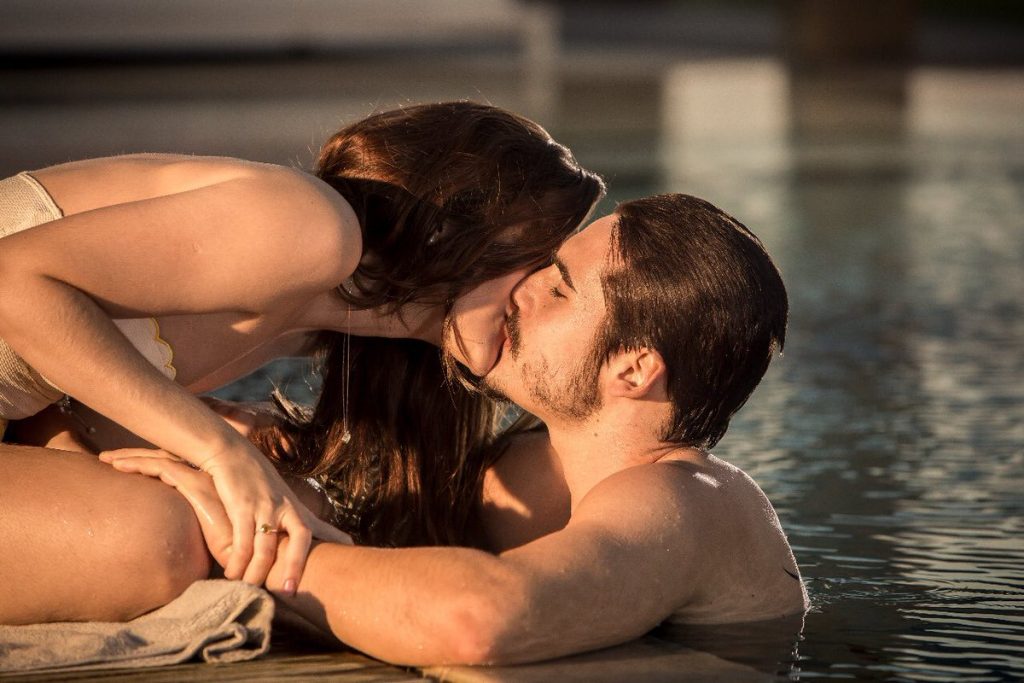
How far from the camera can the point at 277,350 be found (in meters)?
4.13

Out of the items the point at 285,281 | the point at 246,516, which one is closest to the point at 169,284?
the point at 285,281

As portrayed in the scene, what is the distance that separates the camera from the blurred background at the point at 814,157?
3.90 meters

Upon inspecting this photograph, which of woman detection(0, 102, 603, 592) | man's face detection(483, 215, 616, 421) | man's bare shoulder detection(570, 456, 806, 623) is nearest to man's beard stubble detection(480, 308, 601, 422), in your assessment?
man's face detection(483, 215, 616, 421)

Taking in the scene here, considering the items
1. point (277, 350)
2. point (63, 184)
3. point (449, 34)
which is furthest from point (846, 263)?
point (449, 34)

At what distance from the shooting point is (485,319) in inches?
146

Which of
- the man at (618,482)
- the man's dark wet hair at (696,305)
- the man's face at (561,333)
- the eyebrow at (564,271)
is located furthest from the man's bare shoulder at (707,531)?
the eyebrow at (564,271)

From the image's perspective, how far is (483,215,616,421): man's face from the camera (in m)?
3.50

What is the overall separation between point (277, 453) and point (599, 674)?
1.39 m

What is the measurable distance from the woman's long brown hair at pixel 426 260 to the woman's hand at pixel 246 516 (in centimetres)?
68

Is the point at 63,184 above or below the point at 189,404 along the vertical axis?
above

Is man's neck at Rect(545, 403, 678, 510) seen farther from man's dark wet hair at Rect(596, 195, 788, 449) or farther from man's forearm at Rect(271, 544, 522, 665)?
man's forearm at Rect(271, 544, 522, 665)

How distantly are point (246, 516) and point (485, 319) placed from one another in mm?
824

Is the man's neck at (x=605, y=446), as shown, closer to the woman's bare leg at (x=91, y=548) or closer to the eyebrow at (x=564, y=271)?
the eyebrow at (x=564, y=271)

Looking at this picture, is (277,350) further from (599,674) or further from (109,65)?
(109,65)
